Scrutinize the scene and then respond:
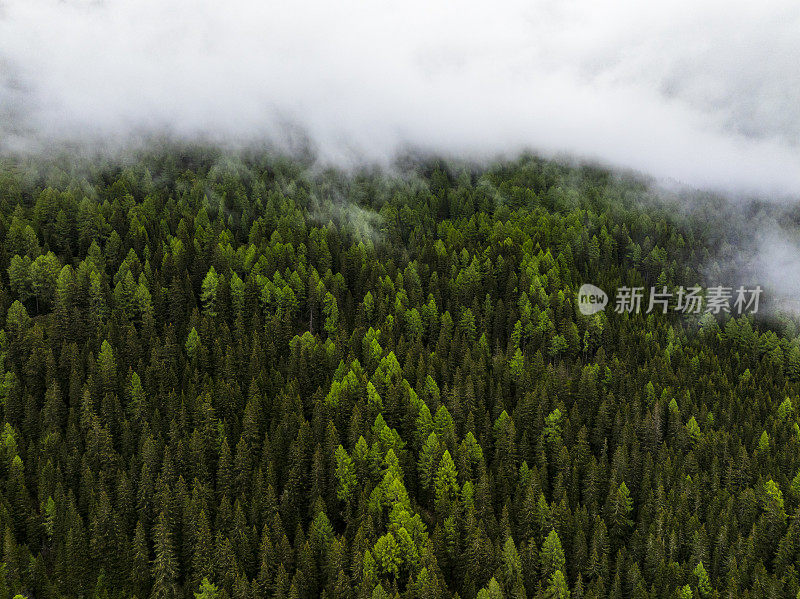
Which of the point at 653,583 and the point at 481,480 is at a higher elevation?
the point at 481,480

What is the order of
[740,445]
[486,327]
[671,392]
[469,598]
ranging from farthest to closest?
[486,327] < [671,392] < [740,445] < [469,598]

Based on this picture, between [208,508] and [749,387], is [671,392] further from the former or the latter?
[208,508]

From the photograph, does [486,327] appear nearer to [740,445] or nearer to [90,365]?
[740,445]

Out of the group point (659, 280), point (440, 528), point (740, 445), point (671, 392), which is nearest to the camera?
point (440, 528)

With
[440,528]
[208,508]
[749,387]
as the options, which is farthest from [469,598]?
[749,387]

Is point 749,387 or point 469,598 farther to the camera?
point 749,387

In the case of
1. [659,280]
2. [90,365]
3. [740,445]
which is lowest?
[740,445]

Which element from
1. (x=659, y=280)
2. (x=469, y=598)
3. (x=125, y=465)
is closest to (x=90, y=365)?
(x=125, y=465)
